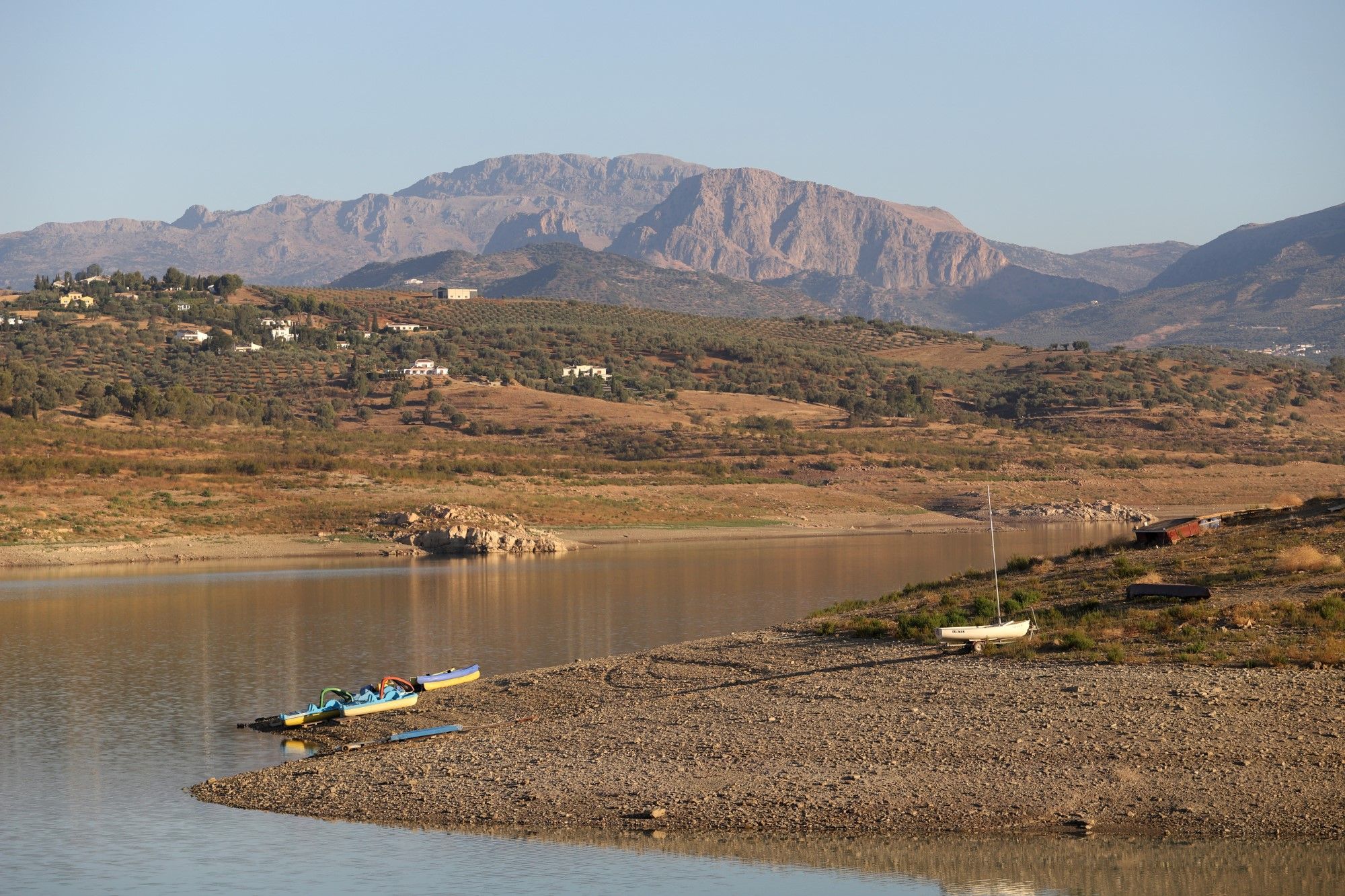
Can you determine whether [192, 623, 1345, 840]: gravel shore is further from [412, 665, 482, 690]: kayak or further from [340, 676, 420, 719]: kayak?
[412, 665, 482, 690]: kayak

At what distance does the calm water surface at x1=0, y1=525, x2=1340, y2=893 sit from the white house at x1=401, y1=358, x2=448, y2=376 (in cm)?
6204

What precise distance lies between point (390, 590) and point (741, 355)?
9211cm

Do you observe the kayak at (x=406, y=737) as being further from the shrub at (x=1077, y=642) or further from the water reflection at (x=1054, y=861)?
the shrub at (x=1077, y=642)

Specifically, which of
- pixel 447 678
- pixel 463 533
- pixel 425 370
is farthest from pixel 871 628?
pixel 425 370

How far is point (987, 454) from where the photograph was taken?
97938mm

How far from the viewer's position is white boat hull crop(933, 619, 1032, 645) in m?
25.2

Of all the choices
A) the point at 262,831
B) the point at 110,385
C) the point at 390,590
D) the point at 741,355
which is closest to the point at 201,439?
the point at 110,385

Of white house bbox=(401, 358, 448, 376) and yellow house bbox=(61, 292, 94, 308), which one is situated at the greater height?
yellow house bbox=(61, 292, 94, 308)

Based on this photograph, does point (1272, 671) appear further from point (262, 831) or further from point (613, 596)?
point (613, 596)

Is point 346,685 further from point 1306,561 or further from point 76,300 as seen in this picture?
point 76,300

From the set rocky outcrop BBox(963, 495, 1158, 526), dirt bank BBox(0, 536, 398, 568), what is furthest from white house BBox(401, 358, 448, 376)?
dirt bank BBox(0, 536, 398, 568)

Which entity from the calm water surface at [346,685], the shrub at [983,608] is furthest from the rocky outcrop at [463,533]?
the shrub at [983,608]

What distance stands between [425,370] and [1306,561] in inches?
3925

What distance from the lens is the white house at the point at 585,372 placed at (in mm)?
126250
